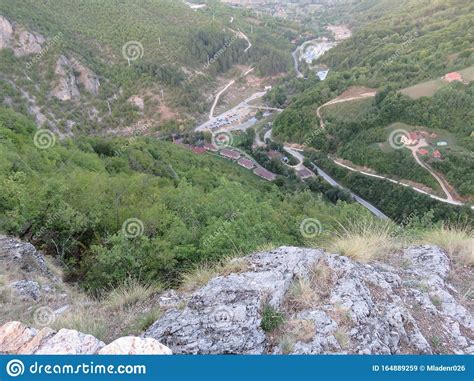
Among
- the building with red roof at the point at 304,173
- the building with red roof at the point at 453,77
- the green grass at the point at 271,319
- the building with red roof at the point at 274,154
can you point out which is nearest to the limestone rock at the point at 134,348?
the green grass at the point at 271,319

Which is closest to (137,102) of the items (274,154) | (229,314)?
(274,154)

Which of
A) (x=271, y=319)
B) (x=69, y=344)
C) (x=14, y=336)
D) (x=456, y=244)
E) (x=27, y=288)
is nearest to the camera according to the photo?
(x=69, y=344)

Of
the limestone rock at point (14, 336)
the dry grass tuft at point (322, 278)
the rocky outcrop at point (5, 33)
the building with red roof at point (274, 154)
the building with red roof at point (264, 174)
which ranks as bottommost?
the building with red roof at point (274, 154)

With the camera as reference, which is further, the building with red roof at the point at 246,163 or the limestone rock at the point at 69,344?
the building with red roof at the point at 246,163

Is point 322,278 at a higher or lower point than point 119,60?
lower

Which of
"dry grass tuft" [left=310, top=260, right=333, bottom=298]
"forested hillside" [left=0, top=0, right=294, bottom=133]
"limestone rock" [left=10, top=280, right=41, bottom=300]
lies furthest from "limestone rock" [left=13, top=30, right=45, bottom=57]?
"dry grass tuft" [left=310, top=260, right=333, bottom=298]

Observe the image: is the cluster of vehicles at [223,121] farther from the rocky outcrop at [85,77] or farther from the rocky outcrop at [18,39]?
the rocky outcrop at [18,39]

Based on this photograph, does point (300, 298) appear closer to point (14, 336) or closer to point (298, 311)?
point (298, 311)
